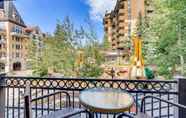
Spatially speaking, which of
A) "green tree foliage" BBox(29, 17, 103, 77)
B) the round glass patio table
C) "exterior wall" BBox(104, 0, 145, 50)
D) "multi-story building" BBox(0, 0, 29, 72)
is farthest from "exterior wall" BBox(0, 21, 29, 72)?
the round glass patio table

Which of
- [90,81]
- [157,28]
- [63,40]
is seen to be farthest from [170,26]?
[90,81]

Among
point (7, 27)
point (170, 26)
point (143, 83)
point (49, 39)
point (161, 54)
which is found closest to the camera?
point (143, 83)

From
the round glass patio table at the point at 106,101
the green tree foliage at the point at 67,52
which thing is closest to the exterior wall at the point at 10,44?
the green tree foliage at the point at 67,52

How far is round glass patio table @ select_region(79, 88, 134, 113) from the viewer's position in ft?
5.97

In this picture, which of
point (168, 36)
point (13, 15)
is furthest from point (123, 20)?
point (13, 15)

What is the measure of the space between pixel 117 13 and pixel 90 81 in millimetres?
4771

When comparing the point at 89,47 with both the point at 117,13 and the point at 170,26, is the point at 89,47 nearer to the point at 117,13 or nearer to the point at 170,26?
the point at 117,13

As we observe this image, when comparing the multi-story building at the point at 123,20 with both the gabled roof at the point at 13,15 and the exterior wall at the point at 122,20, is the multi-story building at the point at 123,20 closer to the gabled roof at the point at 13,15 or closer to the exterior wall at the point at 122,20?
the exterior wall at the point at 122,20

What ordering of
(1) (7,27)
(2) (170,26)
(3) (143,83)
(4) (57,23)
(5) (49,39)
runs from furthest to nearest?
(5) (49,39) → (4) (57,23) → (2) (170,26) → (1) (7,27) → (3) (143,83)

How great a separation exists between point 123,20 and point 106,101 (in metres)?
5.57

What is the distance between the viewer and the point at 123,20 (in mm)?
7355

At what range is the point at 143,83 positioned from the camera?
294 cm

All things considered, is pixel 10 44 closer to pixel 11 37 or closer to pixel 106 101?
pixel 11 37

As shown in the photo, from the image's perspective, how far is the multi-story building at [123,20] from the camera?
738cm
